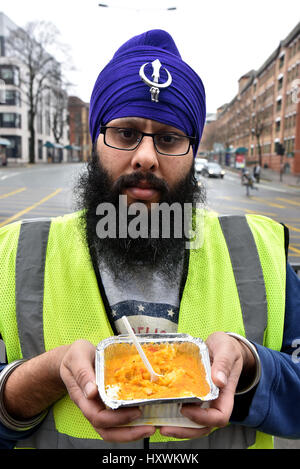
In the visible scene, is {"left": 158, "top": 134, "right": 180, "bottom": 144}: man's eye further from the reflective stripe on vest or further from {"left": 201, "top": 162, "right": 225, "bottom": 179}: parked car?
{"left": 201, "top": 162, "right": 225, "bottom": 179}: parked car

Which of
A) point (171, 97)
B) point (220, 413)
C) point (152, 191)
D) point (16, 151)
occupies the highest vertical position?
point (16, 151)

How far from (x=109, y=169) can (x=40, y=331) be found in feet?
2.30

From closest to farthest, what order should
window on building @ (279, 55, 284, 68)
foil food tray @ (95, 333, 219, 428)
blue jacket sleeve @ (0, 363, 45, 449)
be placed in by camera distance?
1. foil food tray @ (95, 333, 219, 428)
2. blue jacket sleeve @ (0, 363, 45, 449)
3. window on building @ (279, 55, 284, 68)

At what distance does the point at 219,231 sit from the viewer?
158 cm

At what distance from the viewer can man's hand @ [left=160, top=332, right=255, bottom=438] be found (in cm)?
91

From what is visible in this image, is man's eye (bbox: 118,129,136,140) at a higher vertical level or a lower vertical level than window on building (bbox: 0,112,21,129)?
lower

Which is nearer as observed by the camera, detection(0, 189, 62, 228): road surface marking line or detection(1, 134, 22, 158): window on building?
detection(0, 189, 62, 228): road surface marking line

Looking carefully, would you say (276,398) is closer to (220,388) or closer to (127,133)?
(220,388)

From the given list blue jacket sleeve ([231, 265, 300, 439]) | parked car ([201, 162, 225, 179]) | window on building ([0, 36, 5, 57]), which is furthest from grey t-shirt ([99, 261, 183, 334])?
window on building ([0, 36, 5, 57])

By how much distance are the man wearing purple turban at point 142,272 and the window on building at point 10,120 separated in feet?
165

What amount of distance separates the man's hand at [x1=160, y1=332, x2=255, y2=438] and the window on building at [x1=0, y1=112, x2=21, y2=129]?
51.1 metres

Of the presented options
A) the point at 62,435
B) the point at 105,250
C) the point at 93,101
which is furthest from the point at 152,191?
the point at 62,435

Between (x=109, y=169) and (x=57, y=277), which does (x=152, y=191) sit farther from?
(x=57, y=277)

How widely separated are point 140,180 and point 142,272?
39cm
